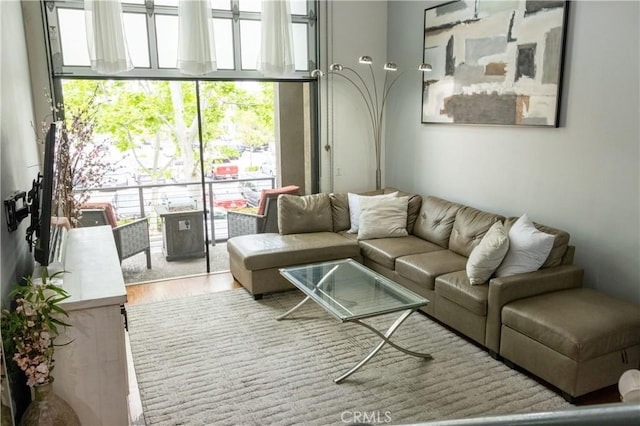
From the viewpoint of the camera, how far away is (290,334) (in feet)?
12.3

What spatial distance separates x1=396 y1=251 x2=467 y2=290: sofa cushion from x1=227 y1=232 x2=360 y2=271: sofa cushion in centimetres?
67

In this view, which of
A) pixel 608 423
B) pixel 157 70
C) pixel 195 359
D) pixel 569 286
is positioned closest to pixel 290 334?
pixel 195 359

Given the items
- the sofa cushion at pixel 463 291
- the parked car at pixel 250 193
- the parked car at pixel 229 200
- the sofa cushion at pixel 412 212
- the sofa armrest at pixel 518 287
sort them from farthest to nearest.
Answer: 1. the parked car at pixel 250 193
2. the parked car at pixel 229 200
3. the sofa cushion at pixel 412 212
4. the sofa cushion at pixel 463 291
5. the sofa armrest at pixel 518 287

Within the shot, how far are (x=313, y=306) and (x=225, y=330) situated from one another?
2.73ft

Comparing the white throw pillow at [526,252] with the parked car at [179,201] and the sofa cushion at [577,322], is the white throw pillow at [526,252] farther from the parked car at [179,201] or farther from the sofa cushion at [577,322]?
the parked car at [179,201]

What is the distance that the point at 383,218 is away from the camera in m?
4.84

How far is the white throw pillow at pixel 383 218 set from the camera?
4.80 metres

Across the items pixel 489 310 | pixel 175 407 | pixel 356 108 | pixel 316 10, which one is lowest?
pixel 175 407

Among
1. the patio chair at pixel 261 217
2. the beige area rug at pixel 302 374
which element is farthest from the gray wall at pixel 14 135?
the patio chair at pixel 261 217

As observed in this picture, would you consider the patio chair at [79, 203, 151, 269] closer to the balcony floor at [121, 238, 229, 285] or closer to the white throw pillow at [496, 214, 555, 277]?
the balcony floor at [121, 238, 229, 285]

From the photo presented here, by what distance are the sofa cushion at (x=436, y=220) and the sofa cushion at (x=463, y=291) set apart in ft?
2.76

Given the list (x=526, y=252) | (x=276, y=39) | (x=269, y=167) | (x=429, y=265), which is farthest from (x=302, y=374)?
(x=276, y=39)

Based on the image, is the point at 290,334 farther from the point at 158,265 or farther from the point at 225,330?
the point at 158,265

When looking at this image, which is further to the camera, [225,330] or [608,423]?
[225,330]
